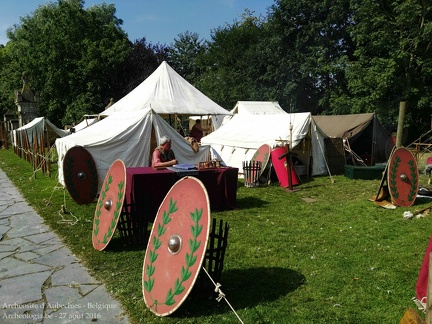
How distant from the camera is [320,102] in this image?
91.6 ft

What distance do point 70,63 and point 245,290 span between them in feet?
111

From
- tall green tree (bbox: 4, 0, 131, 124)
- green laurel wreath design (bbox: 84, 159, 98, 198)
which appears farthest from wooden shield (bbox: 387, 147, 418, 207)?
tall green tree (bbox: 4, 0, 131, 124)

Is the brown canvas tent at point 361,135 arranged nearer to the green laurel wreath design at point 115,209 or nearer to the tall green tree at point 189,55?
the green laurel wreath design at point 115,209

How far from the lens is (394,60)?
22.3m

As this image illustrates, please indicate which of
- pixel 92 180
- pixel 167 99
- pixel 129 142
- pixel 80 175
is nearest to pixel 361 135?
pixel 167 99

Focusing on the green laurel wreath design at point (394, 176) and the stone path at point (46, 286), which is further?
the green laurel wreath design at point (394, 176)

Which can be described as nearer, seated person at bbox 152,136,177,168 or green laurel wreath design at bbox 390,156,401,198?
seated person at bbox 152,136,177,168

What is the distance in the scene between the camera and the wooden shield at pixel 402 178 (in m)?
7.34

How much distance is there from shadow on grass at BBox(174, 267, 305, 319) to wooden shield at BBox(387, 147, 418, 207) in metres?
4.23

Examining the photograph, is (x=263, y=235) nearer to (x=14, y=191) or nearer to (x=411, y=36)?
(x=14, y=191)

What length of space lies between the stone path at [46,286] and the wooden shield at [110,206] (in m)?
0.45

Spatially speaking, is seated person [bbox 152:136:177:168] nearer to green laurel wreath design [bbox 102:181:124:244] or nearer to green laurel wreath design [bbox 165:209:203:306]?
green laurel wreath design [bbox 102:181:124:244]

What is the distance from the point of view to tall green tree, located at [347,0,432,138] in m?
21.6

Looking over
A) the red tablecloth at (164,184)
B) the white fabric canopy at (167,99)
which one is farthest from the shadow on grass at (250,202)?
the white fabric canopy at (167,99)
